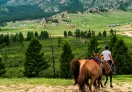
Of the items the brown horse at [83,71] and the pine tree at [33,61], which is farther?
the pine tree at [33,61]

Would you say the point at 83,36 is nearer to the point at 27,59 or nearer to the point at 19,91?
the point at 27,59

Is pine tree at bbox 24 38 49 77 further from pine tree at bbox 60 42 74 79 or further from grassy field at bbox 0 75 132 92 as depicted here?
grassy field at bbox 0 75 132 92

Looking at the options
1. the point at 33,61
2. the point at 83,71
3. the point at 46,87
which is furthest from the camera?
the point at 33,61

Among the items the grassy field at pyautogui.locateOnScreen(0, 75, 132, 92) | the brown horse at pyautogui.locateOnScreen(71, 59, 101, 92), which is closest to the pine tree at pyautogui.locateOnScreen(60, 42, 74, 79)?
the grassy field at pyautogui.locateOnScreen(0, 75, 132, 92)

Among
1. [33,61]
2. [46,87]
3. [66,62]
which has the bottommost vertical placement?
[66,62]

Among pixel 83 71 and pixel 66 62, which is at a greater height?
pixel 83 71

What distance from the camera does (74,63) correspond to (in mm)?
16516

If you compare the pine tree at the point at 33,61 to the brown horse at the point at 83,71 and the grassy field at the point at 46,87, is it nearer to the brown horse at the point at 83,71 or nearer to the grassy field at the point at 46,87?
the grassy field at the point at 46,87

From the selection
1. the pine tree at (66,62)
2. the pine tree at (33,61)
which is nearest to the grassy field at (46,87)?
the pine tree at (66,62)

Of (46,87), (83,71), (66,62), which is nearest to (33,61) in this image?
(66,62)

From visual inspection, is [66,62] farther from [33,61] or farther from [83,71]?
[83,71]

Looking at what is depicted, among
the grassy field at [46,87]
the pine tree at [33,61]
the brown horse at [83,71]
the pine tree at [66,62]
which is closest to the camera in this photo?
the brown horse at [83,71]

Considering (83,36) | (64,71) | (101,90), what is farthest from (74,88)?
(83,36)

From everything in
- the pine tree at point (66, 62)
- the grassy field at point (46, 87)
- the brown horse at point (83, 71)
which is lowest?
the pine tree at point (66, 62)
